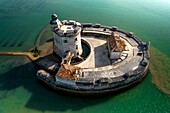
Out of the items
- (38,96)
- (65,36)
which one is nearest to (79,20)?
(65,36)

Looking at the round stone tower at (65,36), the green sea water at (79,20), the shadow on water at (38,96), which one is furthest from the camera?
the round stone tower at (65,36)

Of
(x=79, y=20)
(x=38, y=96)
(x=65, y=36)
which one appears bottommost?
(x=38, y=96)

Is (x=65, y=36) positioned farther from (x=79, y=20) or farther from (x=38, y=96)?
(x=79, y=20)

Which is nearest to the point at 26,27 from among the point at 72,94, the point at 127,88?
the point at 72,94

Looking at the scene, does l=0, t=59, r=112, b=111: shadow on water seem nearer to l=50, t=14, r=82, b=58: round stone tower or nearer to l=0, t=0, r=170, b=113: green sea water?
l=0, t=0, r=170, b=113: green sea water

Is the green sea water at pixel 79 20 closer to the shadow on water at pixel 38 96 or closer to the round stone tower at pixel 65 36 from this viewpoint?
the shadow on water at pixel 38 96

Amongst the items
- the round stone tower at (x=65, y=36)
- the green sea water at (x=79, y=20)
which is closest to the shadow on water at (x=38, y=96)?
the green sea water at (x=79, y=20)

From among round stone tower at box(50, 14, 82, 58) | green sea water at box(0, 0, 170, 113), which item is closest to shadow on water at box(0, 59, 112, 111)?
green sea water at box(0, 0, 170, 113)

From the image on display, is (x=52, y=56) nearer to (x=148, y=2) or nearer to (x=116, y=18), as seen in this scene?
(x=116, y=18)
